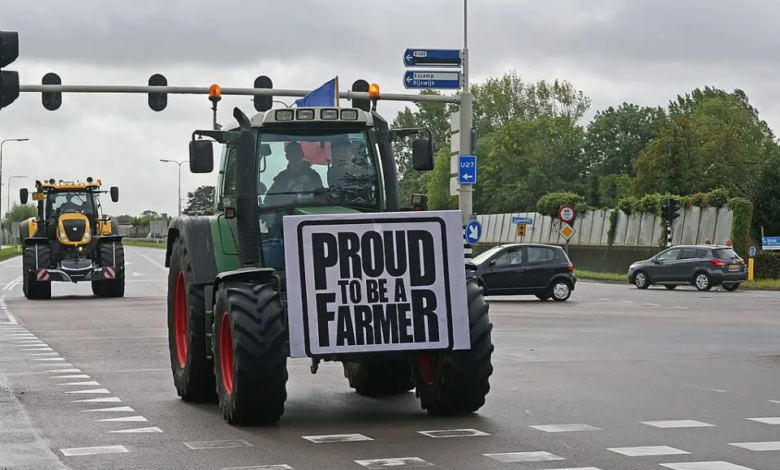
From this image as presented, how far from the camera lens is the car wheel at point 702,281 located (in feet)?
145

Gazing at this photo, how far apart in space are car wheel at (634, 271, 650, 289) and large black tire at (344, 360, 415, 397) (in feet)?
110

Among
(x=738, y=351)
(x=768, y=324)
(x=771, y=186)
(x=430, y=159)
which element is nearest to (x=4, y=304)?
(x=768, y=324)

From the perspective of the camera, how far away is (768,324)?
25.1 m

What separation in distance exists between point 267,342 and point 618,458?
2810 mm

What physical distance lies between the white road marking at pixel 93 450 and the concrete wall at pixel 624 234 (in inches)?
1786

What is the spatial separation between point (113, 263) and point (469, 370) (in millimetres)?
26430

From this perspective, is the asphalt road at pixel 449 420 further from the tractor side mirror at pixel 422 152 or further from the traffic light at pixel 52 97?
the traffic light at pixel 52 97

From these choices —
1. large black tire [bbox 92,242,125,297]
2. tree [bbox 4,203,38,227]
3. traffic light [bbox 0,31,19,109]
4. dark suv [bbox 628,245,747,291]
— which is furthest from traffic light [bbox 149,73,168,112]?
tree [bbox 4,203,38,227]

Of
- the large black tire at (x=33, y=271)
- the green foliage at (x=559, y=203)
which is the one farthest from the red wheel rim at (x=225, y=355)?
the green foliage at (x=559, y=203)

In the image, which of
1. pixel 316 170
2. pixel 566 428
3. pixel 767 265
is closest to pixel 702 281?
pixel 767 265

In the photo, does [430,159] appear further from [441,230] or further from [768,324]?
[768,324]

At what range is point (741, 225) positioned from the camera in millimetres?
52094

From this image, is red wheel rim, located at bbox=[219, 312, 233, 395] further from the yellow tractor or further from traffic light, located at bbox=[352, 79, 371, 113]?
the yellow tractor

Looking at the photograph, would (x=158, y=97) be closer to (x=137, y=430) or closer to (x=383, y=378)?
(x=383, y=378)
